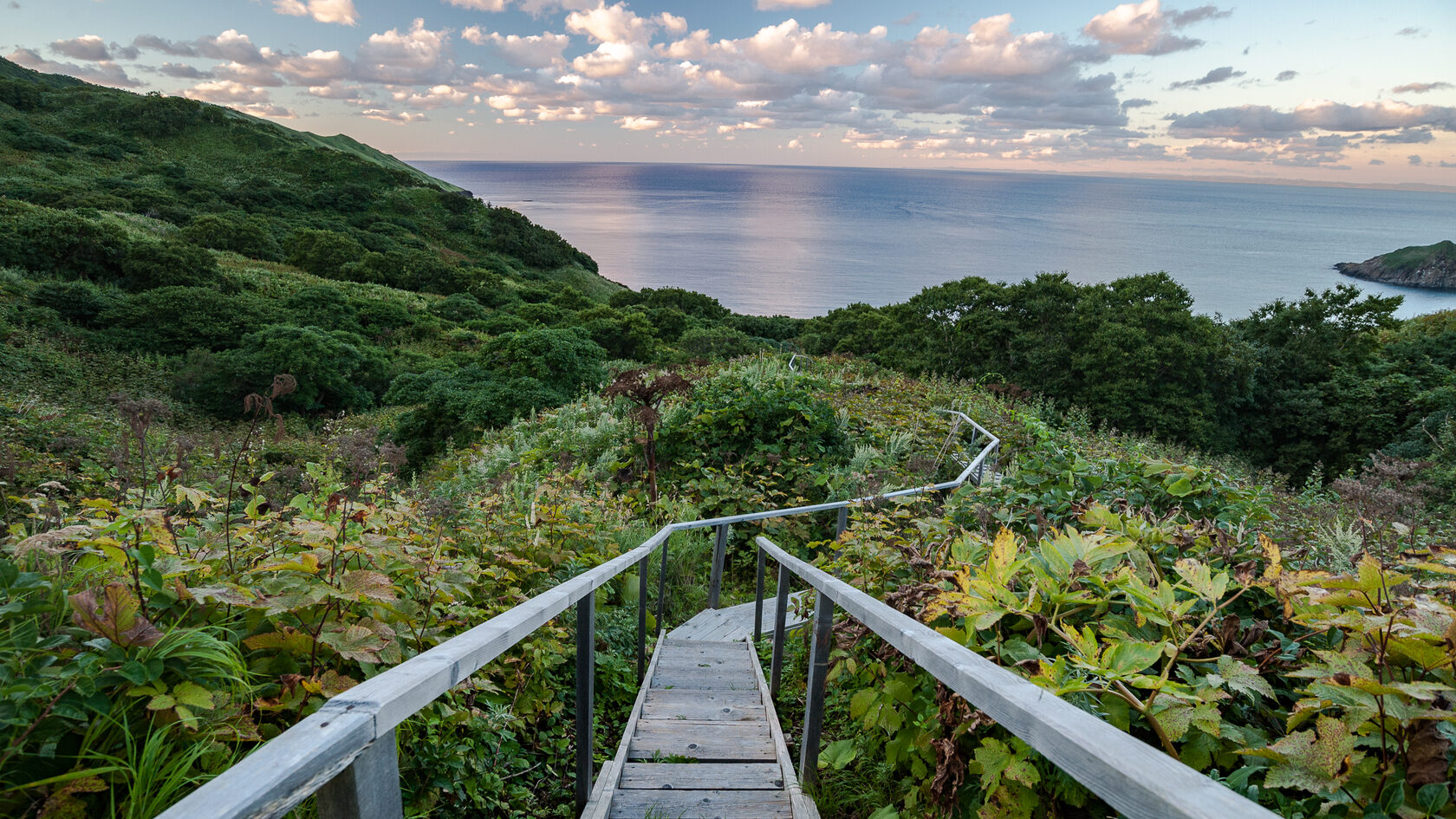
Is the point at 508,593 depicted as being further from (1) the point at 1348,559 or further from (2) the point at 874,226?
(2) the point at 874,226

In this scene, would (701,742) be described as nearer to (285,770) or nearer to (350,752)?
(350,752)

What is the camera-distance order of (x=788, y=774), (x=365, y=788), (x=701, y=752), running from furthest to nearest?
(x=701, y=752) → (x=788, y=774) → (x=365, y=788)

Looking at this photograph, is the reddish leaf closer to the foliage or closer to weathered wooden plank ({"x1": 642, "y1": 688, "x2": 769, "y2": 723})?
the foliage

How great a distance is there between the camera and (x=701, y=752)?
3.19 metres

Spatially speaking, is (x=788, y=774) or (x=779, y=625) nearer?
(x=788, y=774)

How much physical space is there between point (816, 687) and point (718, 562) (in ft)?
9.51

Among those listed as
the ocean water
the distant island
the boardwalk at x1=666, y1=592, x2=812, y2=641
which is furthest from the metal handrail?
the distant island

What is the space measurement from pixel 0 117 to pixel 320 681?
6659cm

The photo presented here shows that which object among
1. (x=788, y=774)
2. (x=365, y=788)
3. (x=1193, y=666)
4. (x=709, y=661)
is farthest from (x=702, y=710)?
(x=365, y=788)

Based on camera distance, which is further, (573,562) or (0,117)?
(0,117)

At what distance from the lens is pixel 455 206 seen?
56.0m

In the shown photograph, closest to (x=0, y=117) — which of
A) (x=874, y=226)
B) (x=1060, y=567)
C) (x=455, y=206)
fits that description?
(x=455, y=206)

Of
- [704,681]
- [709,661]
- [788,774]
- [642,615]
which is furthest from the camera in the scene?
[709,661]

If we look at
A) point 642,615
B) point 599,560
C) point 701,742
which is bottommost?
point 701,742
